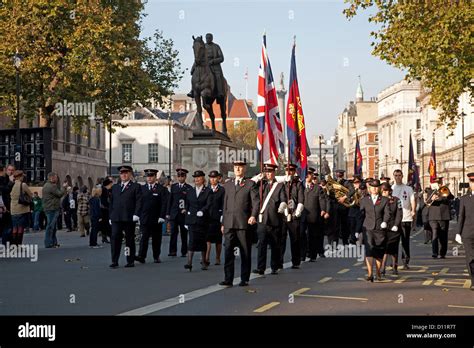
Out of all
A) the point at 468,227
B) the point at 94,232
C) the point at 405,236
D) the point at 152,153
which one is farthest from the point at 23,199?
the point at 152,153

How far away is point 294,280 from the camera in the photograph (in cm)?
1568

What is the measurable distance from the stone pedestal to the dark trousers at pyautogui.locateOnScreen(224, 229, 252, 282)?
13.0m

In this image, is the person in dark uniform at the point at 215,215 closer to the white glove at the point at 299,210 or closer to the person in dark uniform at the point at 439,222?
the white glove at the point at 299,210

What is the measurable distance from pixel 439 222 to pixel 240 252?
27.9 feet

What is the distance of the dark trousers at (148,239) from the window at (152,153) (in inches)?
3242

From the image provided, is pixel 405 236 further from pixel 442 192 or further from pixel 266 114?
pixel 266 114

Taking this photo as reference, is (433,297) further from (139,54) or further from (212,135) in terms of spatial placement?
(139,54)

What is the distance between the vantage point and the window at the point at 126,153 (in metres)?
104

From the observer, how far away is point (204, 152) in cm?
2802

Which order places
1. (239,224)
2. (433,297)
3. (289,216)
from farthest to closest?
(289,216), (239,224), (433,297)

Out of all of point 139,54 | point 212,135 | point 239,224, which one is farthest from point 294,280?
point 139,54

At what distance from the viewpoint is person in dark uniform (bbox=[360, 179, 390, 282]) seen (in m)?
15.9
